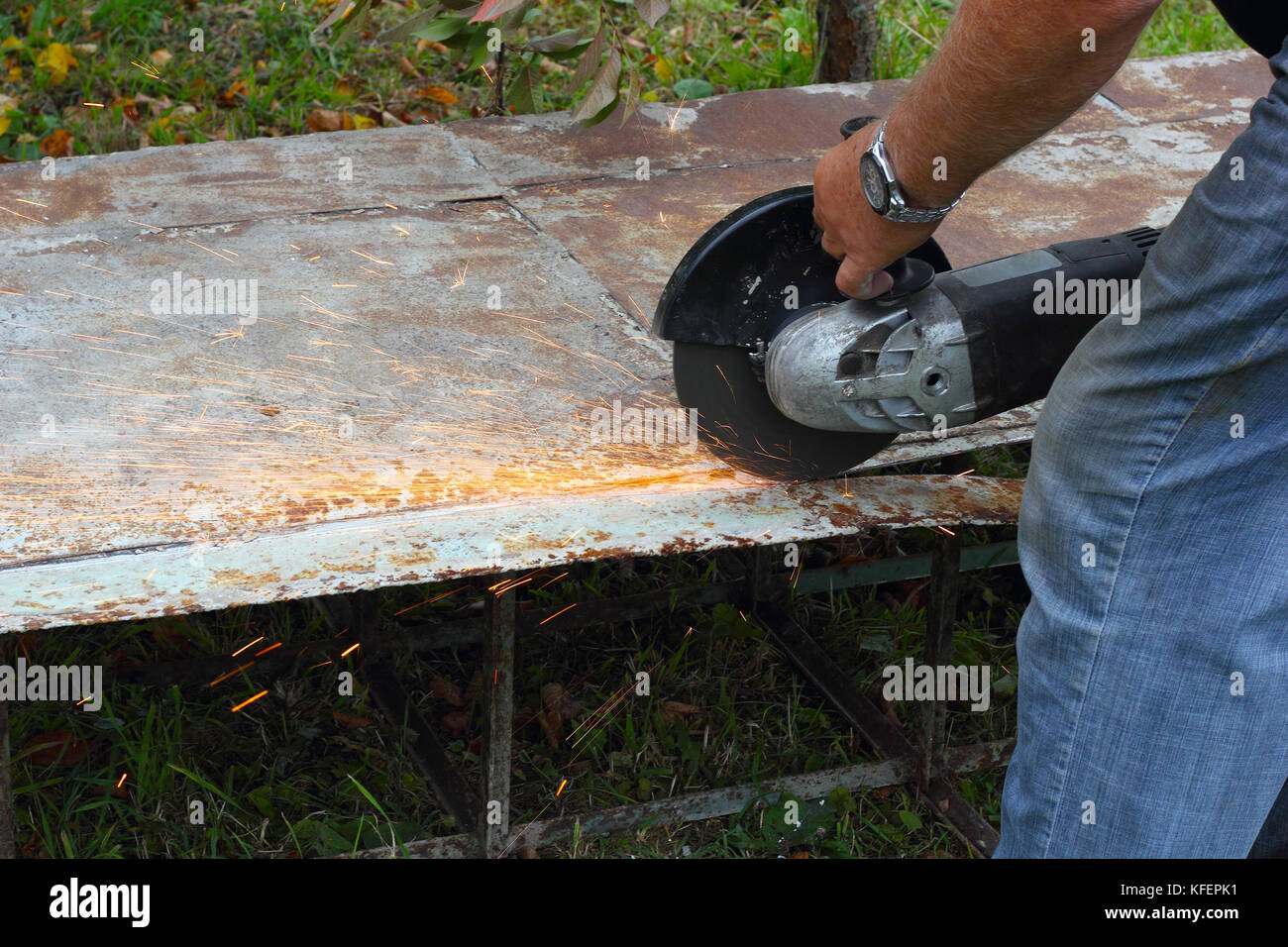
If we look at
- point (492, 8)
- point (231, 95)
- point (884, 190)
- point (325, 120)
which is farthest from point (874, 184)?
point (231, 95)

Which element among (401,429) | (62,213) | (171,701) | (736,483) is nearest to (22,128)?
(62,213)

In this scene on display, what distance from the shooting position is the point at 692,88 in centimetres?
494

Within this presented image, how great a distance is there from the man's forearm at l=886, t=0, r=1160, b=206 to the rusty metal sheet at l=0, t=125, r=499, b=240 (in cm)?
166

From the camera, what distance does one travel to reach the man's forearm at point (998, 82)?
139cm

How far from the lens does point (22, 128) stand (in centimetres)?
453

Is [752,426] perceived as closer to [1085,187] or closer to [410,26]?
[1085,187]

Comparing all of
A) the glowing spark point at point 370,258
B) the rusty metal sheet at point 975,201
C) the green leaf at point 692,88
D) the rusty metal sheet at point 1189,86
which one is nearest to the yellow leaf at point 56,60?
the green leaf at point 692,88

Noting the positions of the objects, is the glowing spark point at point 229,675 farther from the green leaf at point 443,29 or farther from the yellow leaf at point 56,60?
the yellow leaf at point 56,60

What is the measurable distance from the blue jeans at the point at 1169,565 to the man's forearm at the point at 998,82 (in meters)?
0.18

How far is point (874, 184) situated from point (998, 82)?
0.26 m

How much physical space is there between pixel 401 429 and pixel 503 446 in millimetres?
171

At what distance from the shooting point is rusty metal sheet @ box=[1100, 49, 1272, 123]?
3805mm

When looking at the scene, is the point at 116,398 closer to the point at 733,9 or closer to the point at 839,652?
the point at 839,652

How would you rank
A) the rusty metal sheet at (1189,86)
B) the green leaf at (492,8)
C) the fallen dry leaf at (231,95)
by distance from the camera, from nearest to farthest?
the green leaf at (492,8) → the rusty metal sheet at (1189,86) → the fallen dry leaf at (231,95)
